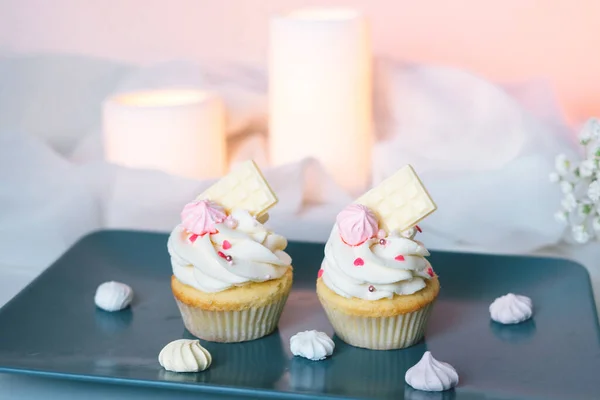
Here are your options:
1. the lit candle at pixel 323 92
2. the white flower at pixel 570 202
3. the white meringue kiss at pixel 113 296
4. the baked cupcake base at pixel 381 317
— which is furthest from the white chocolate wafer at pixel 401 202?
the lit candle at pixel 323 92

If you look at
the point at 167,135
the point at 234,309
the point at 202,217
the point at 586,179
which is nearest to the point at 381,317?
the point at 234,309

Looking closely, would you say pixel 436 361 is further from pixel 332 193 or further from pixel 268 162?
pixel 268 162

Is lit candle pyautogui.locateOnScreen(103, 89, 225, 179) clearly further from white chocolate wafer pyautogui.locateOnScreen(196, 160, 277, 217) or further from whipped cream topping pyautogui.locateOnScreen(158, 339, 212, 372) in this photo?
whipped cream topping pyautogui.locateOnScreen(158, 339, 212, 372)

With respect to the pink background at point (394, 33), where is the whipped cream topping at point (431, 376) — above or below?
below

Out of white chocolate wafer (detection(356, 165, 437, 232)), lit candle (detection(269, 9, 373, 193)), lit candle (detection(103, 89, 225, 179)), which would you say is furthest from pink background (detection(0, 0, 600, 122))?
white chocolate wafer (detection(356, 165, 437, 232))

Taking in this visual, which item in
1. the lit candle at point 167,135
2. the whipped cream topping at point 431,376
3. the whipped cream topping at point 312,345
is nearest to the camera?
the whipped cream topping at point 431,376

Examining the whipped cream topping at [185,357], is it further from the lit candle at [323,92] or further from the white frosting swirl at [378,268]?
the lit candle at [323,92]

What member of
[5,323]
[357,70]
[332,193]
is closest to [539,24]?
[357,70]

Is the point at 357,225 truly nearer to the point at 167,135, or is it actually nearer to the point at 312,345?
the point at 312,345
